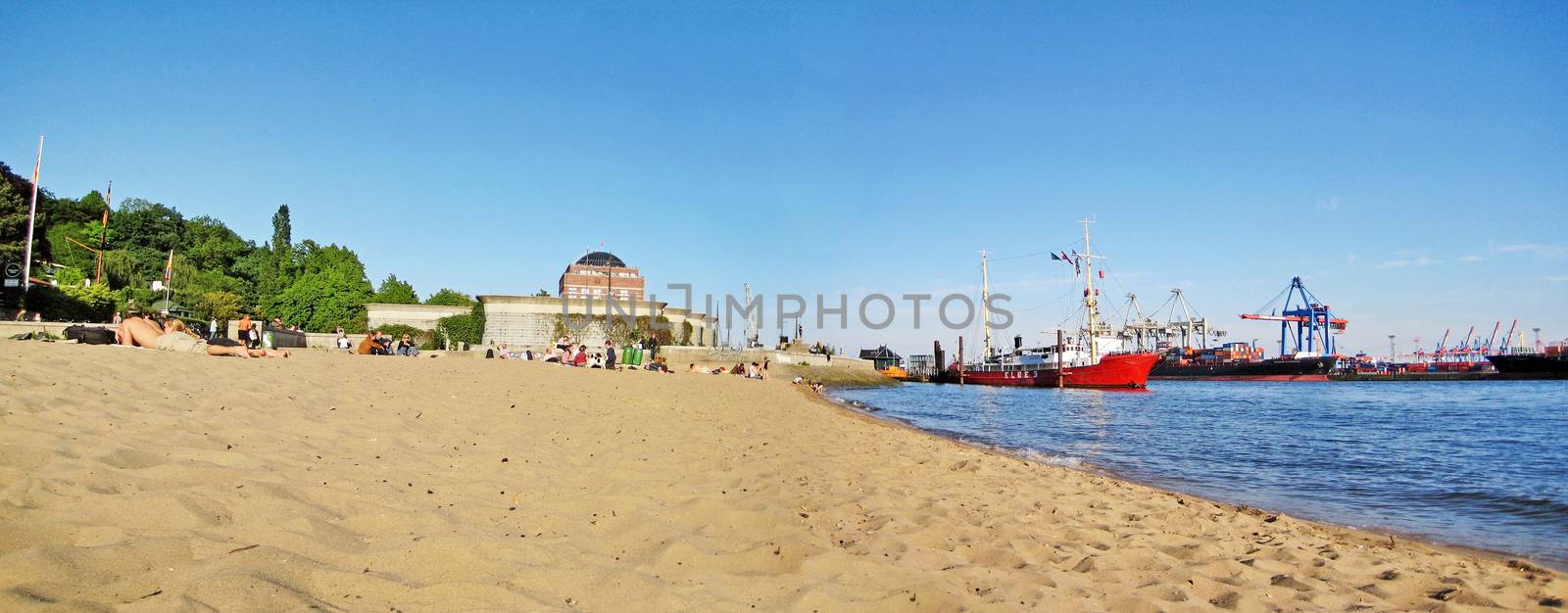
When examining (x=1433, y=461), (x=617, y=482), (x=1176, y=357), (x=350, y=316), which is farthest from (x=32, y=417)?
(x=1176, y=357)

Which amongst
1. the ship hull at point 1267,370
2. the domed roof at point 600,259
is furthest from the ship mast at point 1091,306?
the domed roof at point 600,259

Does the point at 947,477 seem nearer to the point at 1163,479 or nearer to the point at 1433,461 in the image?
the point at 1163,479

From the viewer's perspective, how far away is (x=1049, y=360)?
5703 centimetres

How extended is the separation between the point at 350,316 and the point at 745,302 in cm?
3401

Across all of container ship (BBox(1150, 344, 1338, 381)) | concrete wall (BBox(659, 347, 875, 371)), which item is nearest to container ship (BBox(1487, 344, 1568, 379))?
container ship (BBox(1150, 344, 1338, 381))

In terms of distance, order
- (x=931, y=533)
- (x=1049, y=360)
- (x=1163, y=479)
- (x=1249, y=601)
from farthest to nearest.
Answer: (x=1049, y=360)
(x=1163, y=479)
(x=931, y=533)
(x=1249, y=601)

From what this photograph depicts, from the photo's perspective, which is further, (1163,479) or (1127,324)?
(1127,324)

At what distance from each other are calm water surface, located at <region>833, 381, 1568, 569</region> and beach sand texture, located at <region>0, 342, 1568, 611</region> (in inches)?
70.9

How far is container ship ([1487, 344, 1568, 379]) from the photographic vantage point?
208ft

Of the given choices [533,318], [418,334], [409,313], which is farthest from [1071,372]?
[409,313]

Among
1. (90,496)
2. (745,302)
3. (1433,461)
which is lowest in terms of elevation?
(1433,461)

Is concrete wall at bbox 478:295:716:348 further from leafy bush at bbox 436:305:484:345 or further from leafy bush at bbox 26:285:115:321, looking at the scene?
leafy bush at bbox 26:285:115:321

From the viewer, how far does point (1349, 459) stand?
495 inches

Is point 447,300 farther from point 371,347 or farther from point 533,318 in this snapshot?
point 371,347
